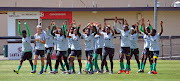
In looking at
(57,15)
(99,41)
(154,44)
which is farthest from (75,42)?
(57,15)

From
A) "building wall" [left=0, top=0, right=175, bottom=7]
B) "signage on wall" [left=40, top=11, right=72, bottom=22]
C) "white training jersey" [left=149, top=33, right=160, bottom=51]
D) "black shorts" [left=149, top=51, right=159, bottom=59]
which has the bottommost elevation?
"black shorts" [left=149, top=51, right=159, bottom=59]

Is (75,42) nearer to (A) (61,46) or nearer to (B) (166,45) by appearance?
(A) (61,46)

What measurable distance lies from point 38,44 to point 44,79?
2900 millimetres

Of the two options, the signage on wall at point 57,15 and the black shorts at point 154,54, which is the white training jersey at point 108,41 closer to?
the black shorts at point 154,54

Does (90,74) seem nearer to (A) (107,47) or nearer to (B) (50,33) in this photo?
(A) (107,47)

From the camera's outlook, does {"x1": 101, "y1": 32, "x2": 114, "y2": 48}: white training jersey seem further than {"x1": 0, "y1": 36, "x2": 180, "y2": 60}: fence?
No

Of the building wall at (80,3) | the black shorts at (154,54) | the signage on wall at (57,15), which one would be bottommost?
the black shorts at (154,54)

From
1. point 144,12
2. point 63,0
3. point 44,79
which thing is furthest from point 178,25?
point 44,79

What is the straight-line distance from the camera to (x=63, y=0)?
39594 millimetres

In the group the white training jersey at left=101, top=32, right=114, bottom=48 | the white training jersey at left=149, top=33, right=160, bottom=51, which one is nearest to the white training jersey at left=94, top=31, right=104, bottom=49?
the white training jersey at left=101, top=32, right=114, bottom=48

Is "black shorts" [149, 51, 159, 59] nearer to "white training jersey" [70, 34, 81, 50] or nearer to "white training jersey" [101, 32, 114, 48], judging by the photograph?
"white training jersey" [101, 32, 114, 48]

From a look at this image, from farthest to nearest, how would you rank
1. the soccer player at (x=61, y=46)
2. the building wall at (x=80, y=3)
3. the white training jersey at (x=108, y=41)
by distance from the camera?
the building wall at (x=80, y=3), the white training jersey at (x=108, y=41), the soccer player at (x=61, y=46)

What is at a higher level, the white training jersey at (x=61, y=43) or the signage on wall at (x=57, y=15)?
the signage on wall at (x=57, y=15)

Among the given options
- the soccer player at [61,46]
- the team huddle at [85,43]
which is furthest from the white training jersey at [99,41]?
the soccer player at [61,46]
